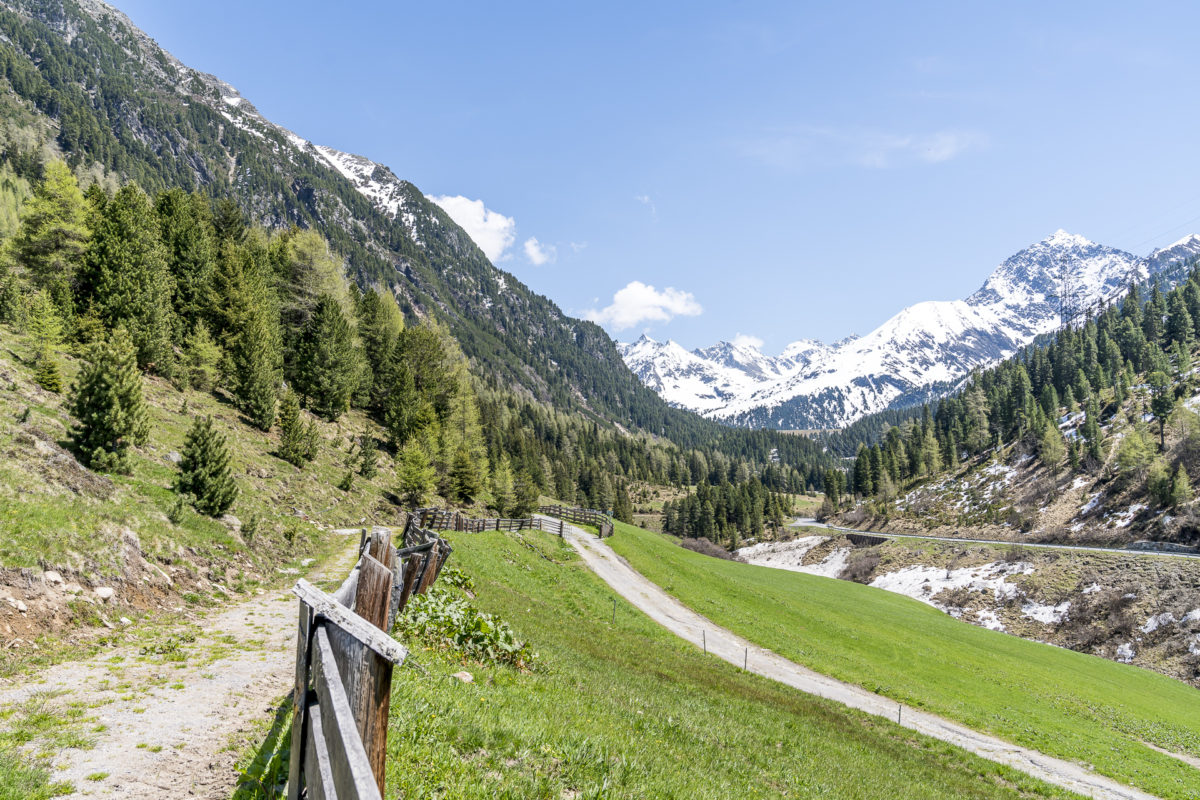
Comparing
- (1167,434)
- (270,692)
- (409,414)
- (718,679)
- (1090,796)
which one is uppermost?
(1167,434)

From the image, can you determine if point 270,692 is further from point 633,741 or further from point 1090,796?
point 1090,796

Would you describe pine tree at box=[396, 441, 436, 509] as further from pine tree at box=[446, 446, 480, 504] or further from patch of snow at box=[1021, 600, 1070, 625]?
patch of snow at box=[1021, 600, 1070, 625]

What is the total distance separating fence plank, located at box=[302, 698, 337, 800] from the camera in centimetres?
234

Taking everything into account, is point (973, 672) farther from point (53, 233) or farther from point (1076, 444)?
point (1076, 444)

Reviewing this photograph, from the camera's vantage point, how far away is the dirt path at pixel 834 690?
61.6 ft

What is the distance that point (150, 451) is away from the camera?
23656 mm

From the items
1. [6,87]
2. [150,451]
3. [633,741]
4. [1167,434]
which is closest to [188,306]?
[150,451]

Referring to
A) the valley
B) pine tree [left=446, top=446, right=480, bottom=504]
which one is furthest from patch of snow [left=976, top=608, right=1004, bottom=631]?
pine tree [left=446, top=446, right=480, bottom=504]

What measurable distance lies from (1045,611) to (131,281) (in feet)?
280

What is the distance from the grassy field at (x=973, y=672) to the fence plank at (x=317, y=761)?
28.5 meters

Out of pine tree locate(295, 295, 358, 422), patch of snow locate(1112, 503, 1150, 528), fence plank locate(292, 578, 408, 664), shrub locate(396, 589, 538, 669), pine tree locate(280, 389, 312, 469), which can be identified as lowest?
shrub locate(396, 589, 538, 669)

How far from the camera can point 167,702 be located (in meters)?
8.34

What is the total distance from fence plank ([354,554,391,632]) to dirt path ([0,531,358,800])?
114 inches

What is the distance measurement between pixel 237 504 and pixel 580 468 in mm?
126514
